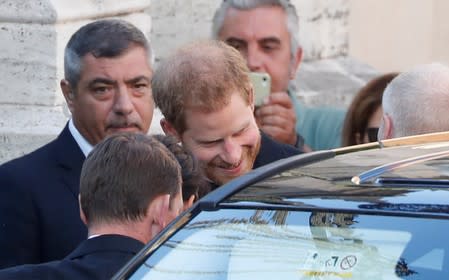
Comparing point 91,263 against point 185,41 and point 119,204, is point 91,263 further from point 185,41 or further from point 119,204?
point 185,41

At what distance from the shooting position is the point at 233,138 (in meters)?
4.26

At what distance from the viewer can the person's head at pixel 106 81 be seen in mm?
4621

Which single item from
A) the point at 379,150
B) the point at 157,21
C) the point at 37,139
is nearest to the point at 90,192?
the point at 379,150

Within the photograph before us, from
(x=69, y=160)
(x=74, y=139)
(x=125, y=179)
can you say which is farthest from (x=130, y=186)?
(x=74, y=139)

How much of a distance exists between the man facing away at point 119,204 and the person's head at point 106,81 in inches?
36.1

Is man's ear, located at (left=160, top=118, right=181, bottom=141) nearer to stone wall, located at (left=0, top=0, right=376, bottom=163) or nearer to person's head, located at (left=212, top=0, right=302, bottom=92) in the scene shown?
person's head, located at (left=212, top=0, right=302, bottom=92)

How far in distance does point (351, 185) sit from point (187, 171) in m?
0.91

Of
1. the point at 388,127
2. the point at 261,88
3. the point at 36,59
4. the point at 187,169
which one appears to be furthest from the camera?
the point at 36,59

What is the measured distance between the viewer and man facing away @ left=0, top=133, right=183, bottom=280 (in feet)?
11.4

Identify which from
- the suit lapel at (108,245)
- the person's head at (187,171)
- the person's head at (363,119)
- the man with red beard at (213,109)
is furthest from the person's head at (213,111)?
the person's head at (363,119)

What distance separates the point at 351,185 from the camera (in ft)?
10.0

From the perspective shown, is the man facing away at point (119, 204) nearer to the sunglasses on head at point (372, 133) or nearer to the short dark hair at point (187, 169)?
the short dark hair at point (187, 169)

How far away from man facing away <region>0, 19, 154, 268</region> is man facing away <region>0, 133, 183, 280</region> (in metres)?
0.56

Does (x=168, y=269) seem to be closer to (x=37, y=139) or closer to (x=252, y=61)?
(x=252, y=61)
